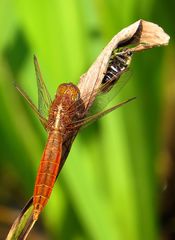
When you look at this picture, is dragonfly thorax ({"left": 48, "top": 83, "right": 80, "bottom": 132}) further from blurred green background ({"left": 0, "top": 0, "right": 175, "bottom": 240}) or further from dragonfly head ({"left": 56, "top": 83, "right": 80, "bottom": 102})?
blurred green background ({"left": 0, "top": 0, "right": 175, "bottom": 240})

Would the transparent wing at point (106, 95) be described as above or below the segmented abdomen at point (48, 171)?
above

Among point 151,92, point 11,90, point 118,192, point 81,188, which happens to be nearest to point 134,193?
point 118,192

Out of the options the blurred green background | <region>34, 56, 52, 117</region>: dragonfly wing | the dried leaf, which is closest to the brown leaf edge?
the dried leaf

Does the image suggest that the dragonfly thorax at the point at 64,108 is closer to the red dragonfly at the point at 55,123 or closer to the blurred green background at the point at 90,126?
the red dragonfly at the point at 55,123

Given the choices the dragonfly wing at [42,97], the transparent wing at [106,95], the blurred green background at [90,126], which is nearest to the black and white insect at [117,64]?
the transparent wing at [106,95]

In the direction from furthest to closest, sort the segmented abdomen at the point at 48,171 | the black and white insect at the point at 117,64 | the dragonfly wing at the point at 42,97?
the dragonfly wing at the point at 42,97 → the black and white insect at the point at 117,64 → the segmented abdomen at the point at 48,171

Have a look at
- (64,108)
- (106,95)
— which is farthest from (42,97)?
(106,95)

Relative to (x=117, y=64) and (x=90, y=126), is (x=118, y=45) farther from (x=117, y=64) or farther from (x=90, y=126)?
(x=90, y=126)

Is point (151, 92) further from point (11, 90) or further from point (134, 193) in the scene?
point (11, 90)
